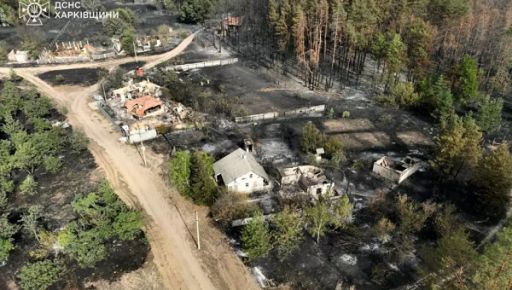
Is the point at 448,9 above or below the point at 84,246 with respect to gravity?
above

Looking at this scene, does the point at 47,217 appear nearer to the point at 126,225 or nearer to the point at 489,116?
the point at 126,225

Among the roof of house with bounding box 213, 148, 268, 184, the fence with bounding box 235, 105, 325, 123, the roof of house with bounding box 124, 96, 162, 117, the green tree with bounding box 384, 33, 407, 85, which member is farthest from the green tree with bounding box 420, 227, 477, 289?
the roof of house with bounding box 124, 96, 162, 117

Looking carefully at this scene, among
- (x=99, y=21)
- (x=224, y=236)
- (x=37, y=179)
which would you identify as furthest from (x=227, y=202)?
(x=99, y=21)

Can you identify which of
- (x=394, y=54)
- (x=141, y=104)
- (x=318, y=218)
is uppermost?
(x=394, y=54)

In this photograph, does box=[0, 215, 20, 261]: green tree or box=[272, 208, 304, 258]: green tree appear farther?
box=[272, 208, 304, 258]: green tree

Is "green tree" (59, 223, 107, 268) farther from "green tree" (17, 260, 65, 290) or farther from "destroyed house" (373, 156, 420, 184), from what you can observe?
"destroyed house" (373, 156, 420, 184)

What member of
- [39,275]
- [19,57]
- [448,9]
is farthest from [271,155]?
[19,57]
